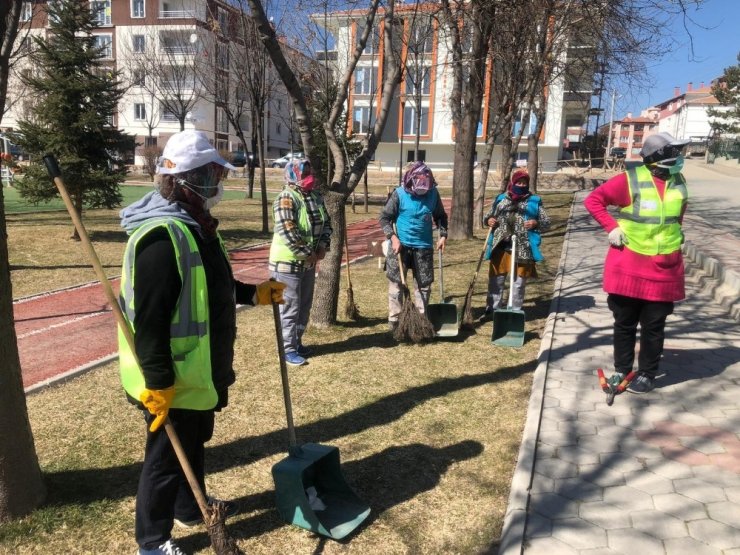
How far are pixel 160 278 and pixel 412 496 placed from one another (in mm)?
1986

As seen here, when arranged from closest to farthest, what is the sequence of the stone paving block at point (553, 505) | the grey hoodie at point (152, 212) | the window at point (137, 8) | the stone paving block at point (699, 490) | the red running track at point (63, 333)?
the grey hoodie at point (152, 212) < the stone paving block at point (553, 505) < the stone paving block at point (699, 490) < the red running track at point (63, 333) < the window at point (137, 8)

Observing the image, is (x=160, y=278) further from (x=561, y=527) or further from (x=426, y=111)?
(x=426, y=111)

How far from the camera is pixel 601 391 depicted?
4.81 metres

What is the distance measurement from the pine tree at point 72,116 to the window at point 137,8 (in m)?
33.2

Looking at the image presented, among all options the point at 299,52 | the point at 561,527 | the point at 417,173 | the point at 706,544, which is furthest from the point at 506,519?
the point at 299,52

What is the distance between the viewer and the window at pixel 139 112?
146ft

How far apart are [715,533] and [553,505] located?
0.79m

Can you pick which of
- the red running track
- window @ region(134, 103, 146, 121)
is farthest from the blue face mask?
window @ region(134, 103, 146, 121)

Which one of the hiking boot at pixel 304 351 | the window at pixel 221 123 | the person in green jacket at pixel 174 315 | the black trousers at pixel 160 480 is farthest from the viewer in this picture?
the window at pixel 221 123

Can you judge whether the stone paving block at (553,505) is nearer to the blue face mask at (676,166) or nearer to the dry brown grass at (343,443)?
the dry brown grass at (343,443)

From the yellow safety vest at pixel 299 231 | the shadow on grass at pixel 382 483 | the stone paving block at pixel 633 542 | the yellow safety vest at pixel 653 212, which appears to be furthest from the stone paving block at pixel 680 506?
the yellow safety vest at pixel 299 231

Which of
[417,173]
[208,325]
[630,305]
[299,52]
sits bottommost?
[630,305]

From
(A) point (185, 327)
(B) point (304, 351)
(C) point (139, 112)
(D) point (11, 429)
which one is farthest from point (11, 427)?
(C) point (139, 112)

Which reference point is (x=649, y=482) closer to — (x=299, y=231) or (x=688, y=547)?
(x=688, y=547)
